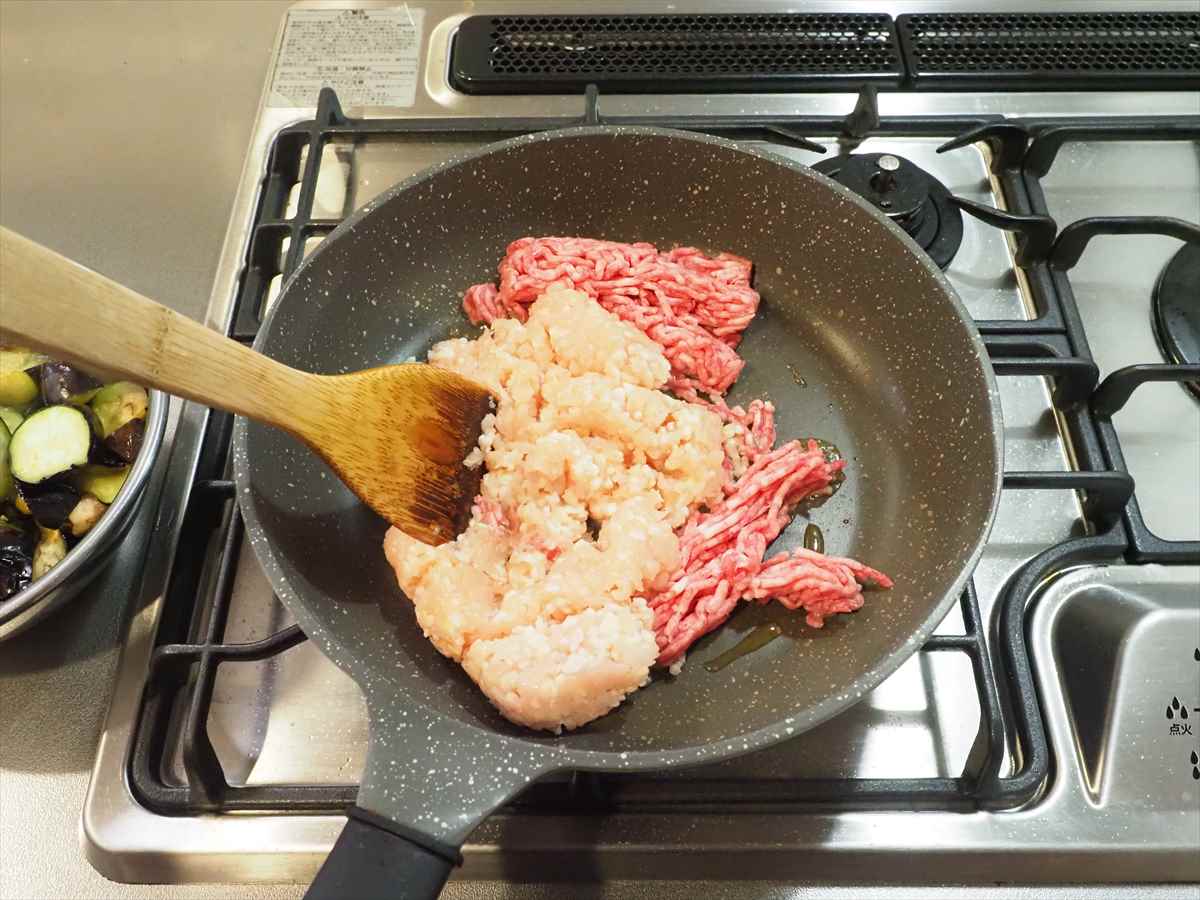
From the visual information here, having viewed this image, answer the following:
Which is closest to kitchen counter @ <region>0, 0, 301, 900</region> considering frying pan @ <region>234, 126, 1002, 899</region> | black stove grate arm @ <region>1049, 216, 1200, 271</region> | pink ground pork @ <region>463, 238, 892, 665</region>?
frying pan @ <region>234, 126, 1002, 899</region>

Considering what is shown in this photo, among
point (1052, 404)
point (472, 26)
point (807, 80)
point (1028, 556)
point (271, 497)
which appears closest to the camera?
point (271, 497)

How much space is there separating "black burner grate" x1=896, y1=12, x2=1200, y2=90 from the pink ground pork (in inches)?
29.1

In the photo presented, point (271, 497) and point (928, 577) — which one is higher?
point (271, 497)

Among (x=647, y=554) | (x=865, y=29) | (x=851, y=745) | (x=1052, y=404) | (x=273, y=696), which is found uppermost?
(x=865, y=29)

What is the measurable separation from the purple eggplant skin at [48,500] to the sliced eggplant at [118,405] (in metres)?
0.12

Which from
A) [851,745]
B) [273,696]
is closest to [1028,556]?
[851,745]

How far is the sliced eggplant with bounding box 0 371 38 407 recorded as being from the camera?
1.34 meters

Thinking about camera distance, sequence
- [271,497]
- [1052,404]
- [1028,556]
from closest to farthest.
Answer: [271,497]
[1028,556]
[1052,404]

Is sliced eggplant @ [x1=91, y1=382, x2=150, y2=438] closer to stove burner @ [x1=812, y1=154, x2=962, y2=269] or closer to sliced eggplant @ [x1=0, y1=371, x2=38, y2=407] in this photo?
sliced eggplant @ [x1=0, y1=371, x2=38, y2=407]

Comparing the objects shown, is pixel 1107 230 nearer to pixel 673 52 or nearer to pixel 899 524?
pixel 899 524

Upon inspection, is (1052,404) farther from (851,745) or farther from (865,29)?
(865,29)

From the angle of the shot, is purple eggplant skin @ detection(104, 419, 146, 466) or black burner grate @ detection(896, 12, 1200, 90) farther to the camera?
black burner grate @ detection(896, 12, 1200, 90)

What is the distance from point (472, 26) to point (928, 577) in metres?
1.57

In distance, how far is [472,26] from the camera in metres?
1.95
